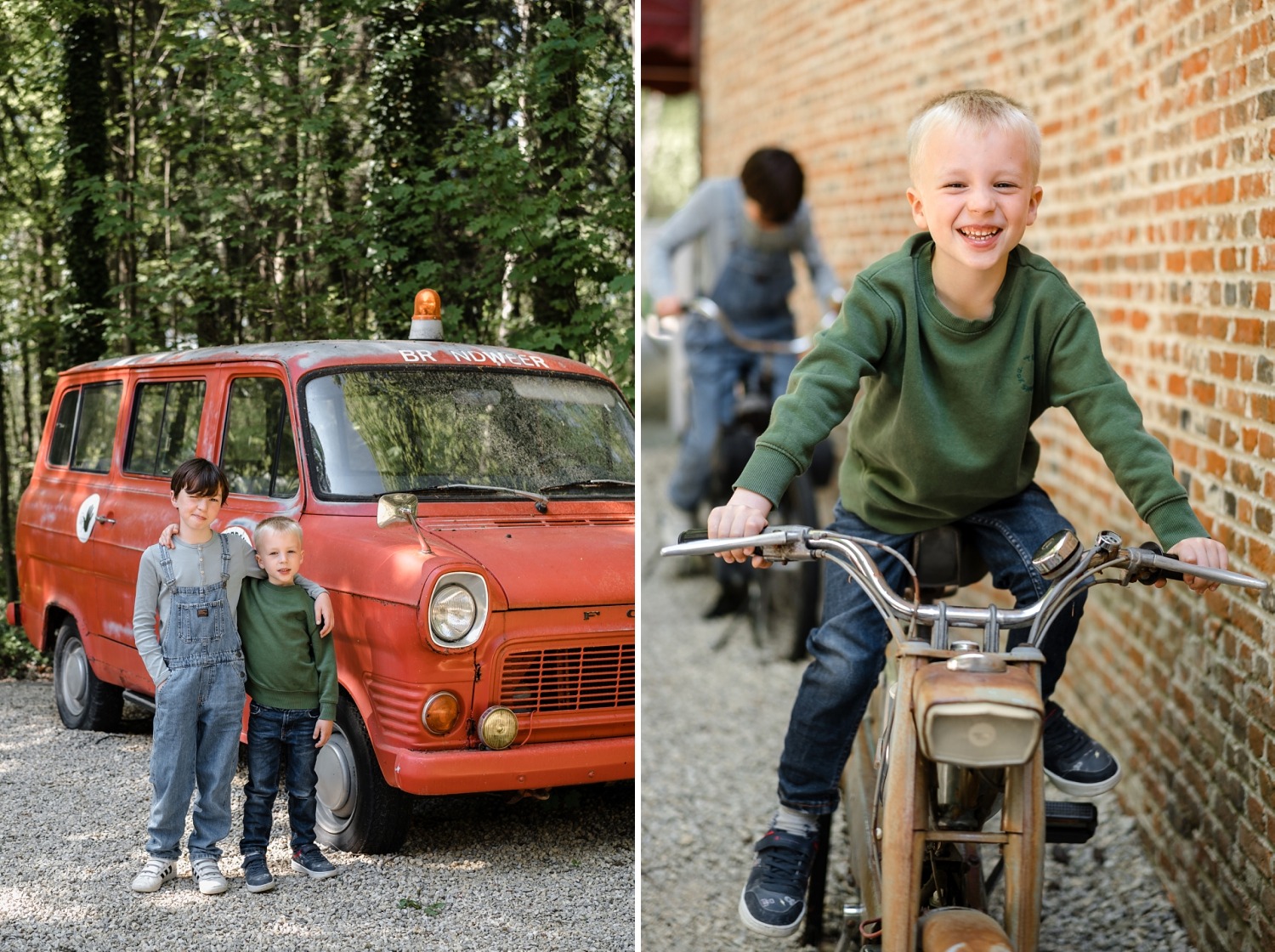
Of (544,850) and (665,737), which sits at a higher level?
(544,850)

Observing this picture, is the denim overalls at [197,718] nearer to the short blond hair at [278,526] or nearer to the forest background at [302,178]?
the short blond hair at [278,526]

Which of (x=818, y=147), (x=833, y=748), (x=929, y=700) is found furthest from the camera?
(x=818, y=147)

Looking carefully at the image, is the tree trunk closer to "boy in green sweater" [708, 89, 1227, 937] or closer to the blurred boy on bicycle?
"boy in green sweater" [708, 89, 1227, 937]

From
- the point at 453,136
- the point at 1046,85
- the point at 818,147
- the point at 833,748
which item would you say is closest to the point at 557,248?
the point at 453,136

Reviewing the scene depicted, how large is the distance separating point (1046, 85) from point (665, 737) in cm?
330

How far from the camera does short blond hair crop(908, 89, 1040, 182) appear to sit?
2.58m

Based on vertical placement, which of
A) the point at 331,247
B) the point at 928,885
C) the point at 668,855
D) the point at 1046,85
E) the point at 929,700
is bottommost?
the point at 668,855

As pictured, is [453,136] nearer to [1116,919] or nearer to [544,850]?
[544,850]

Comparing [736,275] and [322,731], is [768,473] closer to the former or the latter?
[322,731]

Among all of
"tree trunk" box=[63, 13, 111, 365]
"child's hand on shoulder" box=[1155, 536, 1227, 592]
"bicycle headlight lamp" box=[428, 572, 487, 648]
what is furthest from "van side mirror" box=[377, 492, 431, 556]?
"child's hand on shoulder" box=[1155, 536, 1227, 592]

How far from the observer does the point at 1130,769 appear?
4598 millimetres

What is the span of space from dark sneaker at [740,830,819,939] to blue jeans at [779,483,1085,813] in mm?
90

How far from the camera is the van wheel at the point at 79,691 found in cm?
309

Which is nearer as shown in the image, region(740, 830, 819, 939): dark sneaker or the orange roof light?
region(740, 830, 819, 939): dark sneaker
